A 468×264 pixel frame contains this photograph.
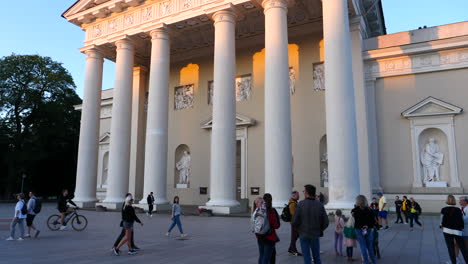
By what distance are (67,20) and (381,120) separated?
A: 23077 mm

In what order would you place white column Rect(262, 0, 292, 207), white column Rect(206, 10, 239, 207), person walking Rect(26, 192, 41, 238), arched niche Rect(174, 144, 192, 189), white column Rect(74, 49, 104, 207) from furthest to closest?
arched niche Rect(174, 144, 192, 189), white column Rect(74, 49, 104, 207), white column Rect(206, 10, 239, 207), white column Rect(262, 0, 292, 207), person walking Rect(26, 192, 41, 238)

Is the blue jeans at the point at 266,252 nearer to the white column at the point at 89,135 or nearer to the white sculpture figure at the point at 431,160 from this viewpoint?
the white sculpture figure at the point at 431,160

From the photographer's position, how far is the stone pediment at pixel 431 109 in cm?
1942

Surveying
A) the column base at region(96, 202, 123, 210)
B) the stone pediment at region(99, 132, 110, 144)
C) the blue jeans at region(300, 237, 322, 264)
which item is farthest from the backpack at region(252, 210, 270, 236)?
the stone pediment at region(99, 132, 110, 144)

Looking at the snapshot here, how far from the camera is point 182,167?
27.8m

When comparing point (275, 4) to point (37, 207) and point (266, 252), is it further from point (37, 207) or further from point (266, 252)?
point (266, 252)

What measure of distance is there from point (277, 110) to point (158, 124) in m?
7.84

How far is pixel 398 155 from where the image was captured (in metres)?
20.6

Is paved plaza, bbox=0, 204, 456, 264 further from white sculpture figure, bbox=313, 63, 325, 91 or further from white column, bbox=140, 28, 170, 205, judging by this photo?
white sculpture figure, bbox=313, 63, 325, 91

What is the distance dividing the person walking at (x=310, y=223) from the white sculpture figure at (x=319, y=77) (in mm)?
18136

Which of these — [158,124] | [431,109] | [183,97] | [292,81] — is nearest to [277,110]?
[292,81]

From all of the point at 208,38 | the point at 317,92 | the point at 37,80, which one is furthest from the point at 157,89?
the point at 37,80

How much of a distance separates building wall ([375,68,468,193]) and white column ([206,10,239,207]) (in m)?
9.03

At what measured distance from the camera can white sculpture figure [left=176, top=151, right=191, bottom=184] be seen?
27.5 meters
